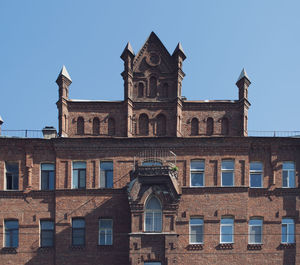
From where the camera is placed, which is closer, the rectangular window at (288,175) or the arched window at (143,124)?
the rectangular window at (288,175)

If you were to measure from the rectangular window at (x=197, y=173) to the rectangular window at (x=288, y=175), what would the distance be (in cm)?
581

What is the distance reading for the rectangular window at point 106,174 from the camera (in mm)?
51406

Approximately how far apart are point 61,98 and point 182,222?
12178 millimetres

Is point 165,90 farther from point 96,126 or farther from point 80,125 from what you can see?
point 80,125

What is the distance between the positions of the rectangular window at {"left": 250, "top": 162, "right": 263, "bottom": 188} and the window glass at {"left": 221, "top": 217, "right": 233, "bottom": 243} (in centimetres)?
316

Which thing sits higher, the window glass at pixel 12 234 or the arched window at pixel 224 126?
the arched window at pixel 224 126

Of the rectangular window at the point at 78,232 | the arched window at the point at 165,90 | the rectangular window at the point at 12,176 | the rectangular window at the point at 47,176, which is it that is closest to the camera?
the rectangular window at the point at 78,232

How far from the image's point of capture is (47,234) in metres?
51.0

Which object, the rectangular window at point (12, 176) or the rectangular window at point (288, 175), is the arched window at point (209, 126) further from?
the rectangular window at point (12, 176)

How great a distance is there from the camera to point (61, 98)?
51844 mm

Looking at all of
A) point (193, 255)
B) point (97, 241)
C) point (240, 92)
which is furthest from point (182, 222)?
point (240, 92)

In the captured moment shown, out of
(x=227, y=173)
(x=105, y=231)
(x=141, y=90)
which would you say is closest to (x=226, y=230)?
(x=227, y=173)

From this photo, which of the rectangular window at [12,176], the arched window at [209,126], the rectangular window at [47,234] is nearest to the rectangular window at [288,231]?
the arched window at [209,126]

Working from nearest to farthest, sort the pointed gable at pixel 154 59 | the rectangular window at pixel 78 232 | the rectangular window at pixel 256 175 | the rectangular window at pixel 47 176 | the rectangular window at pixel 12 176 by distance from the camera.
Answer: the rectangular window at pixel 78 232 < the rectangular window at pixel 256 175 < the rectangular window at pixel 47 176 < the rectangular window at pixel 12 176 < the pointed gable at pixel 154 59
